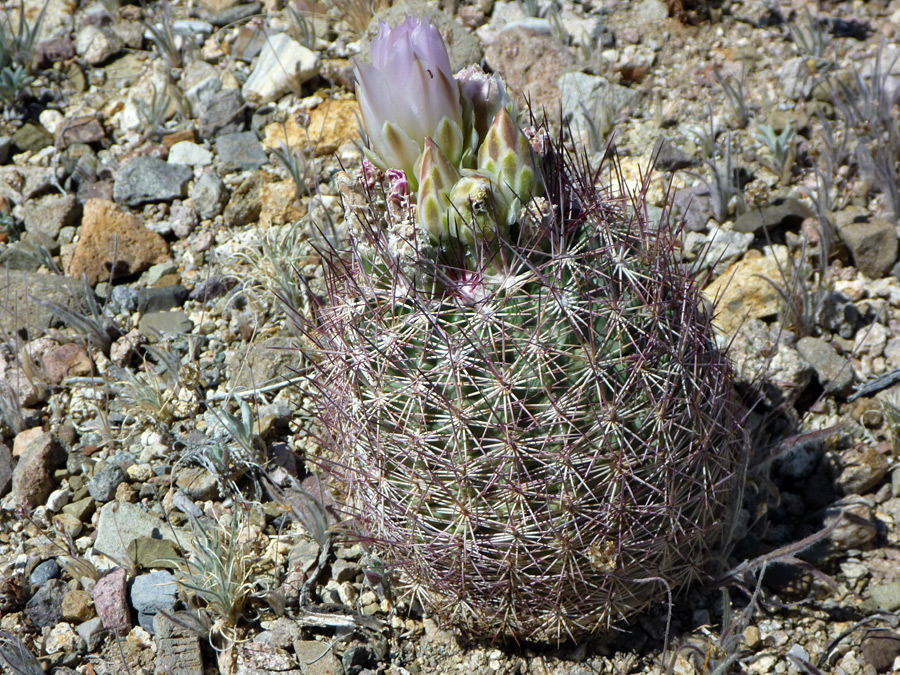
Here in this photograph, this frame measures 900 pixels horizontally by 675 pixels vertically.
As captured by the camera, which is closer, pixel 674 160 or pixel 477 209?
pixel 477 209

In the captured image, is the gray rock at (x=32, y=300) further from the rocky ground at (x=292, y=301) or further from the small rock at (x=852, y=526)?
the small rock at (x=852, y=526)

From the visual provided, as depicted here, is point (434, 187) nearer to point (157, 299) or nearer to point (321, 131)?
point (157, 299)

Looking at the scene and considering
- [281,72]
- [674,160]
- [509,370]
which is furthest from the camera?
[281,72]

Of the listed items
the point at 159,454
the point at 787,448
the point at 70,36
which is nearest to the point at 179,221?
the point at 159,454

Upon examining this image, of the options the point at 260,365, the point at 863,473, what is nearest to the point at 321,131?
the point at 260,365

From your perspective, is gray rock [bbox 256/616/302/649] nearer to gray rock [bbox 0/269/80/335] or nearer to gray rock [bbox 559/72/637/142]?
gray rock [bbox 0/269/80/335]

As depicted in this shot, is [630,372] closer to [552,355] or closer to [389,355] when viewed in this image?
[552,355]

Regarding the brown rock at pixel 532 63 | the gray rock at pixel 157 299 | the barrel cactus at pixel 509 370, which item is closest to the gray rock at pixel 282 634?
the barrel cactus at pixel 509 370
